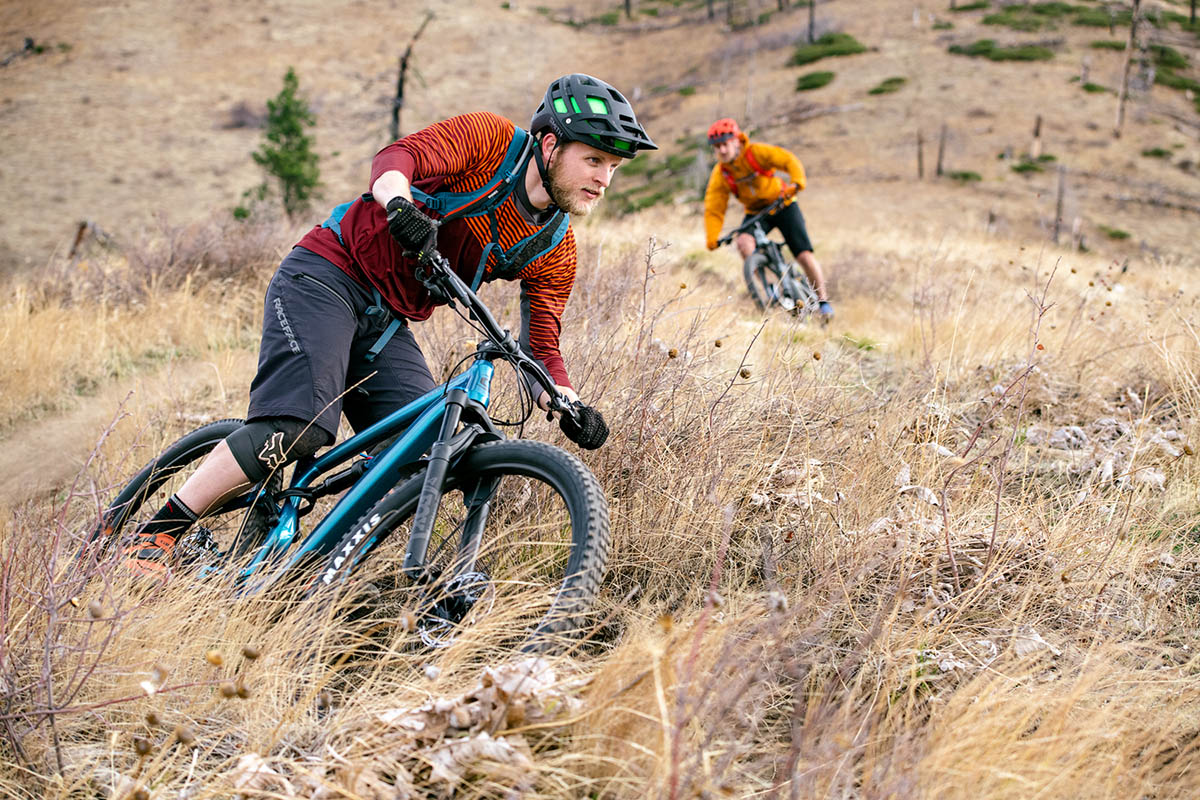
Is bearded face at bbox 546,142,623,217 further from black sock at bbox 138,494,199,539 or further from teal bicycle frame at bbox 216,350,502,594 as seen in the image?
black sock at bbox 138,494,199,539

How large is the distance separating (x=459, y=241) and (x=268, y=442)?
1.05 metres

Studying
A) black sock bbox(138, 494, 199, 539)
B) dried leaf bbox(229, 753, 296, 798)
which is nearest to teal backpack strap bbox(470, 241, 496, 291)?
black sock bbox(138, 494, 199, 539)

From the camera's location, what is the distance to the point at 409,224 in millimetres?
2658

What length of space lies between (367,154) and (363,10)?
22937 millimetres

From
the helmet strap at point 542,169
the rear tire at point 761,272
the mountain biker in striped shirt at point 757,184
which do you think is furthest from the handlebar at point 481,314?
the mountain biker in striped shirt at point 757,184

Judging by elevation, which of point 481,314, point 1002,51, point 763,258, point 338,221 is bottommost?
point 763,258

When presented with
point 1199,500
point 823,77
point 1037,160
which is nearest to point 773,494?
point 1199,500

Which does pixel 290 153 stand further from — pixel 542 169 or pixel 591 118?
pixel 591 118

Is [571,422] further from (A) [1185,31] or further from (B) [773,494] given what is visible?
(A) [1185,31]

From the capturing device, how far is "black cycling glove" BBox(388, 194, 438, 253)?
8.70 feet

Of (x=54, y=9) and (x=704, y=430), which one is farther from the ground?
(x=54, y=9)

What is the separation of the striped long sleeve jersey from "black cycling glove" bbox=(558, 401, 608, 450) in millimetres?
337

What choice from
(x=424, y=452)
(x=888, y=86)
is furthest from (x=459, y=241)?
(x=888, y=86)

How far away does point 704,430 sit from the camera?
3.73 m
